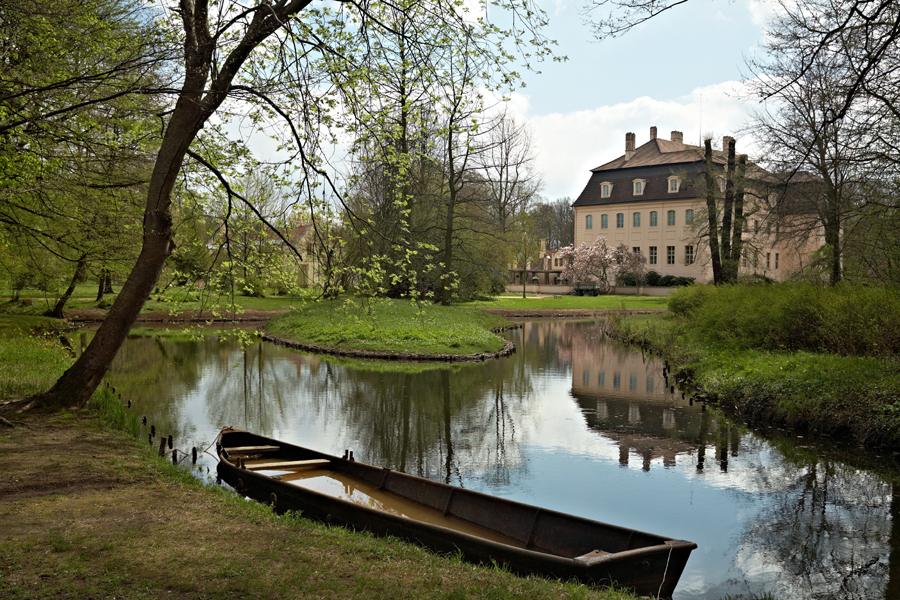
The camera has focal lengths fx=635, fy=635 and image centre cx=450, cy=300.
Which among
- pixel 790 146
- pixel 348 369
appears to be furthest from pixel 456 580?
pixel 790 146

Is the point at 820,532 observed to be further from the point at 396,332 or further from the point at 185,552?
the point at 396,332

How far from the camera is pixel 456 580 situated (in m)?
4.82

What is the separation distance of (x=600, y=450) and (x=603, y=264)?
153 ft

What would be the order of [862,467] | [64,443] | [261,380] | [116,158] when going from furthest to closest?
1. [261,380]
2. [116,158]
3. [862,467]
4. [64,443]

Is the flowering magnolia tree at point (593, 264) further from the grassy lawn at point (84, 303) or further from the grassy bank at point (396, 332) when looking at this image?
the grassy bank at point (396, 332)

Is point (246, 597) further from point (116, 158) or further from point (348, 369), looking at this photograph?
point (348, 369)

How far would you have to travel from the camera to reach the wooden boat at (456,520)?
202 inches

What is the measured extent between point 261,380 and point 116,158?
745 cm

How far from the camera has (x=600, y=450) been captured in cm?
1077

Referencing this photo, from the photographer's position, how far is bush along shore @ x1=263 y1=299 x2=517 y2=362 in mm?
21688

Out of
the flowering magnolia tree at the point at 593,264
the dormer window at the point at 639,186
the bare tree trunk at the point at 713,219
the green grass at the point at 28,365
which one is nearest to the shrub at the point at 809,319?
the bare tree trunk at the point at 713,219

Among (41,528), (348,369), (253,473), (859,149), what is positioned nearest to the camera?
(41,528)

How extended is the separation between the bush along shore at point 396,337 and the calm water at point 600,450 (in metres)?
1.70

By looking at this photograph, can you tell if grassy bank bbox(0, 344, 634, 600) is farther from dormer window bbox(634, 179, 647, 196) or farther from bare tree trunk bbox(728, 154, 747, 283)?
dormer window bbox(634, 179, 647, 196)
